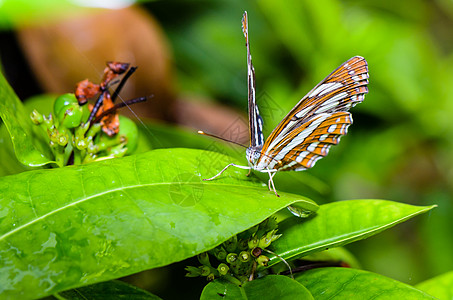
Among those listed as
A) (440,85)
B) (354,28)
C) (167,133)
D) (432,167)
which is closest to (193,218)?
(167,133)

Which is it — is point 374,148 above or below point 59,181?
below

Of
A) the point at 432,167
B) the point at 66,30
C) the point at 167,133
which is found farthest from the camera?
the point at 432,167

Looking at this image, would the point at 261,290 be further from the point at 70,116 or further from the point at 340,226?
the point at 70,116

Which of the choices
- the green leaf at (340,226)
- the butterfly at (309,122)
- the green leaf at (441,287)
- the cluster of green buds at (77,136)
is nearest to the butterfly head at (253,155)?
the butterfly at (309,122)

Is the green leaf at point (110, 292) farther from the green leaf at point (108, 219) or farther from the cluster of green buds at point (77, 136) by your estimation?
the cluster of green buds at point (77, 136)

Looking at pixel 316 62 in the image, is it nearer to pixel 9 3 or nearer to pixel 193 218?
pixel 9 3

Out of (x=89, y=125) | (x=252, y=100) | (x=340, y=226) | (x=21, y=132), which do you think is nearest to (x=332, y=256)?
(x=340, y=226)
